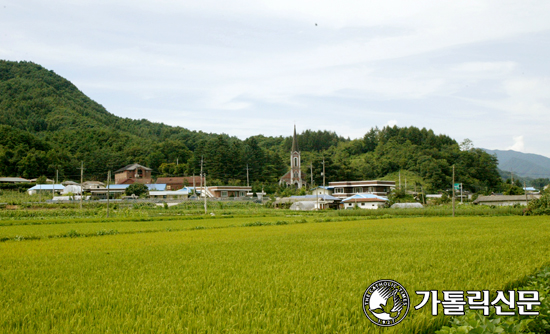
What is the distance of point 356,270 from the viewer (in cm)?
691

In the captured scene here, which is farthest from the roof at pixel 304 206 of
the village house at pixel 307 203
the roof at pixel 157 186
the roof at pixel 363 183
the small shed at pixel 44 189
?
the small shed at pixel 44 189

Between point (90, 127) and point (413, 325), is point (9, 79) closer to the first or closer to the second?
point (90, 127)

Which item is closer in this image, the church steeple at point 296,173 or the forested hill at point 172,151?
the forested hill at point 172,151

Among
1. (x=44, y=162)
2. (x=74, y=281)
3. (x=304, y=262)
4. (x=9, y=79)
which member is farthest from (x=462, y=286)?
(x=9, y=79)

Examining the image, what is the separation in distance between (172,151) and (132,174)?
980cm

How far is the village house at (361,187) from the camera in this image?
65.6 meters

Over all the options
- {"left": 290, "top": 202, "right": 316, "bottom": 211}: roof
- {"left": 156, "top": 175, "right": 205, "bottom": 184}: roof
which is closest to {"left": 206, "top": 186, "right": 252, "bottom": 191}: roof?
{"left": 156, "top": 175, "right": 205, "bottom": 184}: roof

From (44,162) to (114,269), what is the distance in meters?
66.2

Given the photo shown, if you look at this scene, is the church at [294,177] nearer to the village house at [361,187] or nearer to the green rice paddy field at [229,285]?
the village house at [361,187]

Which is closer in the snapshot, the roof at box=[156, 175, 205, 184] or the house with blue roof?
the house with blue roof

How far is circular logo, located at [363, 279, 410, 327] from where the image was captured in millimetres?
4098

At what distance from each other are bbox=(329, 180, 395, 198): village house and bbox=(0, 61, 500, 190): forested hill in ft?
19.1

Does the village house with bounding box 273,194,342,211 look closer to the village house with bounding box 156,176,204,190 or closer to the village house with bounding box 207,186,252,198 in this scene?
the village house with bounding box 207,186,252,198

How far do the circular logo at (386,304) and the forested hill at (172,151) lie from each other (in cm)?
6438
